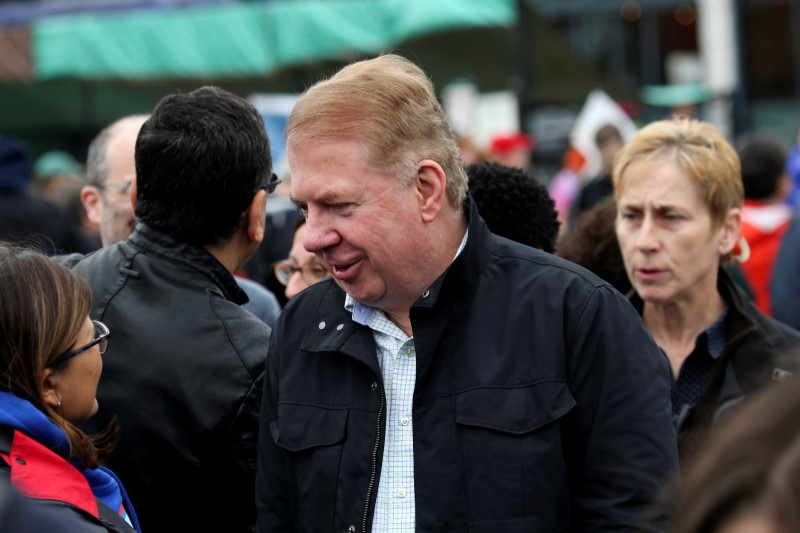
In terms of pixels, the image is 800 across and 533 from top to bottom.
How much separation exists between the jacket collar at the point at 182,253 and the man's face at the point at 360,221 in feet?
1.92

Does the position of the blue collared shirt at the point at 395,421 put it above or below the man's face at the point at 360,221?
below

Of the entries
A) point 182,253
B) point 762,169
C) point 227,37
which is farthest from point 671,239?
point 227,37

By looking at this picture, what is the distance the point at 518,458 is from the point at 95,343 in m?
1.02

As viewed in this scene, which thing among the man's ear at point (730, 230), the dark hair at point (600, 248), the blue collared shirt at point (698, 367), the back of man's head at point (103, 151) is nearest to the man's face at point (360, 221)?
the blue collared shirt at point (698, 367)

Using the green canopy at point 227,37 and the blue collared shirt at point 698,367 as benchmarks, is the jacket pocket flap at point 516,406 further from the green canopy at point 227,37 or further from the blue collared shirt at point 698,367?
the green canopy at point 227,37

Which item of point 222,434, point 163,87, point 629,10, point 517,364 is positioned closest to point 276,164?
point 163,87

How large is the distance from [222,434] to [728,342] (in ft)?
5.03

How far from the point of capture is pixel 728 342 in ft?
10.6

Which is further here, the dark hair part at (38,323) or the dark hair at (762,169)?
the dark hair at (762,169)

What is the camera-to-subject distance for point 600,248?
4.01 meters

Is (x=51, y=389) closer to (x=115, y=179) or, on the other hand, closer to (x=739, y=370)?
(x=115, y=179)

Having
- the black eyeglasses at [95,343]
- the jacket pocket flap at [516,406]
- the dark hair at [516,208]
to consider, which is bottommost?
the jacket pocket flap at [516,406]

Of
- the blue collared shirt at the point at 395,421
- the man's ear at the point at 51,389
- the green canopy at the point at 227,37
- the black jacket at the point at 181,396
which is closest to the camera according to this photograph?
the blue collared shirt at the point at 395,421

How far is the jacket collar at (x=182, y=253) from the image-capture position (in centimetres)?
290
